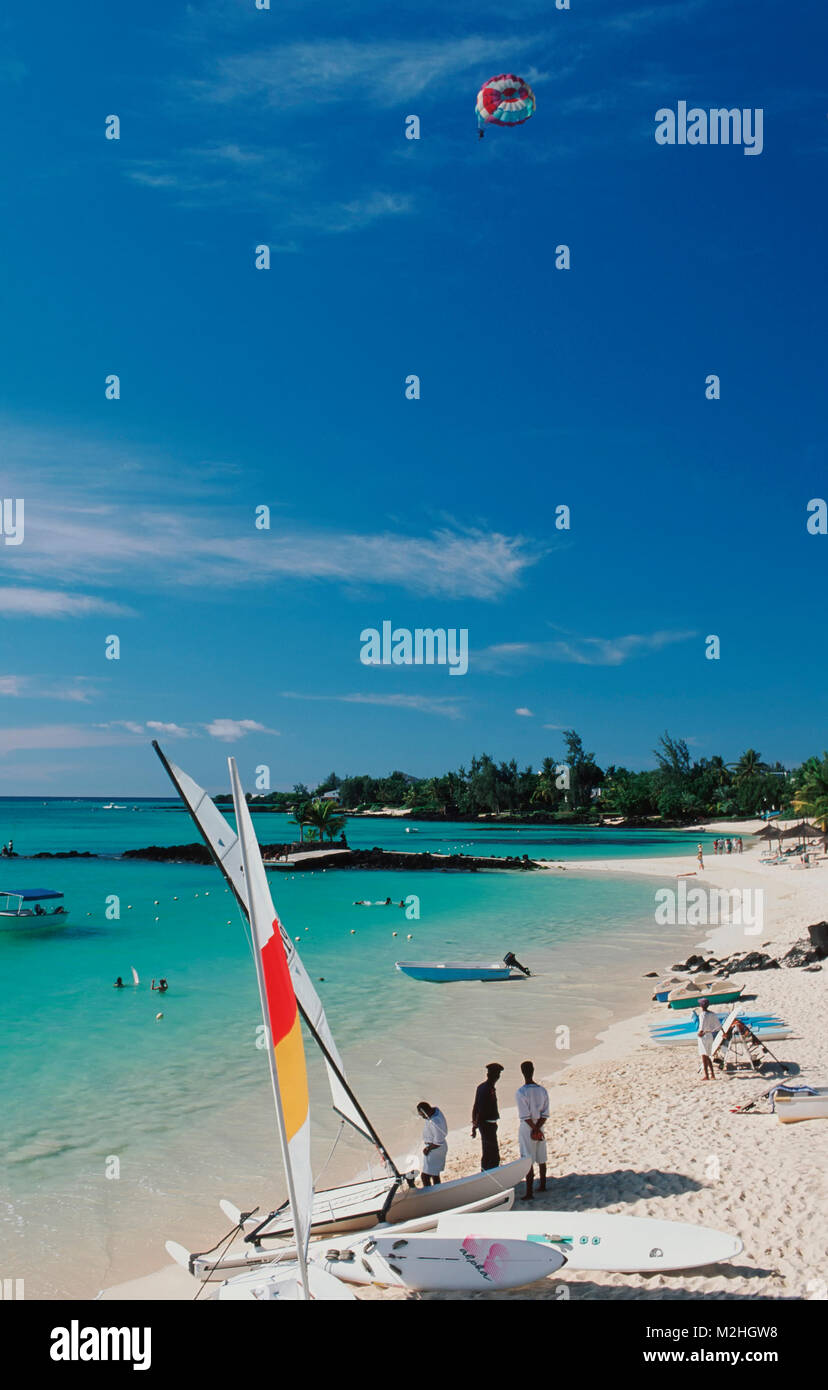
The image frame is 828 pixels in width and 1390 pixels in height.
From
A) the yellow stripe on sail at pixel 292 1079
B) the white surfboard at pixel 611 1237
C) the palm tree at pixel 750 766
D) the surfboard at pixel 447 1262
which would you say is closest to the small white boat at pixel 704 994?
the white surfboard at pixel 611 1237

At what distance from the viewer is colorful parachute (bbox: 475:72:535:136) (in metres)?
27.1

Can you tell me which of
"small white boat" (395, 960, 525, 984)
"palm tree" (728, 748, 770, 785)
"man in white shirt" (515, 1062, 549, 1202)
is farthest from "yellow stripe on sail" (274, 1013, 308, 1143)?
"palm tree" (728, 748, 770, 785)

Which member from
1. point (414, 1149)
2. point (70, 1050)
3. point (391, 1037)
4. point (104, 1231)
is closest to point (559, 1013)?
point (391, 1037)

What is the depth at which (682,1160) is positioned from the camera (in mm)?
A: 10766

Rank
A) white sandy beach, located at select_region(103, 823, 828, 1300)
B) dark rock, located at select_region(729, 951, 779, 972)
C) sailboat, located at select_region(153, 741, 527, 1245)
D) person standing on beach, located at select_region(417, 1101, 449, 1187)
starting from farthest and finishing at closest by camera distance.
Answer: dark rock, located at select_region(729, 951, 779, 972), person standing on beach, located at select_region(417, 1101, 449, 1187), sailboat, located at select_region(153, 741, 527, 1245), white sandy beach, located at select_region(103, 823, 828, 1300)

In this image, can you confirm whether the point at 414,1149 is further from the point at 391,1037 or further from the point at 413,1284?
the point at 391,1037

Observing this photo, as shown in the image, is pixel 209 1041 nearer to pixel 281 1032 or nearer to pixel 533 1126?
pixel 533 1126

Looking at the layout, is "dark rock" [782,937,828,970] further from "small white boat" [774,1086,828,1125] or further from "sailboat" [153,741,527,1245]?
"sailboat" [153,741,527,1245]

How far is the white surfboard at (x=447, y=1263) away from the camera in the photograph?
299 inches

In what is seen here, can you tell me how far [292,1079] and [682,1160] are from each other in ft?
23.0

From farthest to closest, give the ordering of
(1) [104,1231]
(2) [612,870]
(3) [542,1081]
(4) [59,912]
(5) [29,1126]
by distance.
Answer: (2) [612,870] < (4) [59,912] < (3) [542,1081] < (5) [29,1126] < (1) [104,1231]

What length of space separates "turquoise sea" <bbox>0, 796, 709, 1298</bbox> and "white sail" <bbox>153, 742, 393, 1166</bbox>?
8.74ft

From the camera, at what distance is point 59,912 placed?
41625 millimetres
